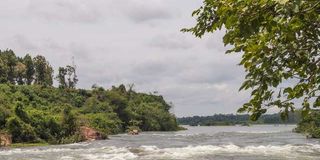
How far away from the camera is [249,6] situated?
458cm

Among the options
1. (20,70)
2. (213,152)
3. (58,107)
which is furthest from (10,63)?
(213,152)

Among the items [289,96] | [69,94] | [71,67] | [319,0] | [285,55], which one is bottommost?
[289,96]

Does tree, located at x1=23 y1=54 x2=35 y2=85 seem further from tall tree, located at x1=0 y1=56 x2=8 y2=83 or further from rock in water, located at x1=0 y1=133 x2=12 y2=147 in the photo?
rock in water, located at x1=0 y1=133 x2=12 y2=147

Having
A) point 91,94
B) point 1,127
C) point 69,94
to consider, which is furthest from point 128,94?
point 1,127

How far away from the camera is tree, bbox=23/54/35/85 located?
11881 cm

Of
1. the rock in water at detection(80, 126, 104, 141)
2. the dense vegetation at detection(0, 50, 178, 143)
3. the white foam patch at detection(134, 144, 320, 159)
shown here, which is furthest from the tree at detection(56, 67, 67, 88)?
the white foam patch at detection(134, 144, 320, 159)

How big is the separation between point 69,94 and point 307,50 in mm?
115776

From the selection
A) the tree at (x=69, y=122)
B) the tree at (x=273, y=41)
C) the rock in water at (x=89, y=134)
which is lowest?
the tree at (x=273, y=41)

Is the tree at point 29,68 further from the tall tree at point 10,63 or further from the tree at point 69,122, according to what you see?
the tree at point 69,122

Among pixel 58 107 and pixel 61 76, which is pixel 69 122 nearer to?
pixel 58 107

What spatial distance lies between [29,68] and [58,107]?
32175mm

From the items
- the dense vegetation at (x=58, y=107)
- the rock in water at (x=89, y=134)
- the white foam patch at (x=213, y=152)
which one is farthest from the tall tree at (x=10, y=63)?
the white foam patch at (x=213, y=152)

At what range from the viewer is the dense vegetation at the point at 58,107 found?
65.9 metres

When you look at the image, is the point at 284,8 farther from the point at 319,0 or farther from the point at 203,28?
the point at 203,28
